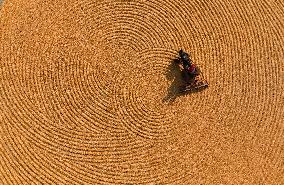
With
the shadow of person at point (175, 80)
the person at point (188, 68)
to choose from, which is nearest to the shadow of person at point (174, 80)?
the shadow of person at point (175, 80)

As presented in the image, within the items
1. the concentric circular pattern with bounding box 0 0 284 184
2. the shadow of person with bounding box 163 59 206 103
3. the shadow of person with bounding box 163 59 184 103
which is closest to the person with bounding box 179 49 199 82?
the shadow of person with bounding box 163 59 206 103

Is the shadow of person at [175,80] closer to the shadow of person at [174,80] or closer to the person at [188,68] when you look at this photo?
the shadow of person at [174,80]

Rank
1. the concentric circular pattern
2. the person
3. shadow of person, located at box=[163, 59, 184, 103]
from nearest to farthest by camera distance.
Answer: the concentric circular pattern, the person, shadow of person, located at box=[163, 59, 184, 103]

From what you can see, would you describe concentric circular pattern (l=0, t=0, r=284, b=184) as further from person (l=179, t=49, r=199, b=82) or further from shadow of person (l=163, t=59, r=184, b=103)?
person (l=179, t=49, r=199, b=82)

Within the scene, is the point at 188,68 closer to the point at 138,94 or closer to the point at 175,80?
the point at 175,80

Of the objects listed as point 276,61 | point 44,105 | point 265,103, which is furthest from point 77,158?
point 276,61

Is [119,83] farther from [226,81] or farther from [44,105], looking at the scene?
[226,81]
